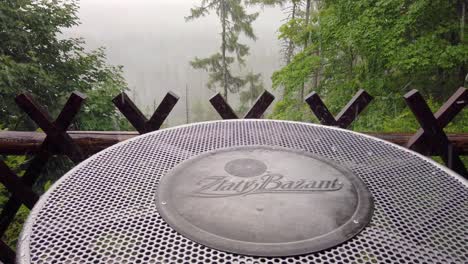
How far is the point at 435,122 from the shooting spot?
8.34 ft

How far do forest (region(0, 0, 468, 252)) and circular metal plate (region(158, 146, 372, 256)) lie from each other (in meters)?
4.33

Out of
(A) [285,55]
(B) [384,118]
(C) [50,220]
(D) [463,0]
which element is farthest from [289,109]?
(C) [50,220]

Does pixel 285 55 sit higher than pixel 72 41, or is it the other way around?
pixel 72 41

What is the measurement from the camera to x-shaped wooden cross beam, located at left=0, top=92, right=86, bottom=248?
242 centimetres

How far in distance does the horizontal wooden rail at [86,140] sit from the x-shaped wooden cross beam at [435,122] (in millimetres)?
73

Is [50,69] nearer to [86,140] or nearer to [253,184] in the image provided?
[86,140]

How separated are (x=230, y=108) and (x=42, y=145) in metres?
1.50

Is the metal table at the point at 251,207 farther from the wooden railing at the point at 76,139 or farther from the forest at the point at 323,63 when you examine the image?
the forest at the point at 323,63

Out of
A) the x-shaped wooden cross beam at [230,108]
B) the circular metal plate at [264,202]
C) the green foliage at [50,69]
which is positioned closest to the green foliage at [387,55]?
the x-shaped wooden cross beam at [230,108]

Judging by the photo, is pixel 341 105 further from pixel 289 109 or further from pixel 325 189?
pixel 325 189

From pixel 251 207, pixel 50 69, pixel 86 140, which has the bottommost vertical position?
pixel 50 69

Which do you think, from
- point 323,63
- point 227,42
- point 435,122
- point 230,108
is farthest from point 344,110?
point 227,42

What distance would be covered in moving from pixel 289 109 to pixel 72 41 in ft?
24.0

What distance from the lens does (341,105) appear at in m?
7.86
